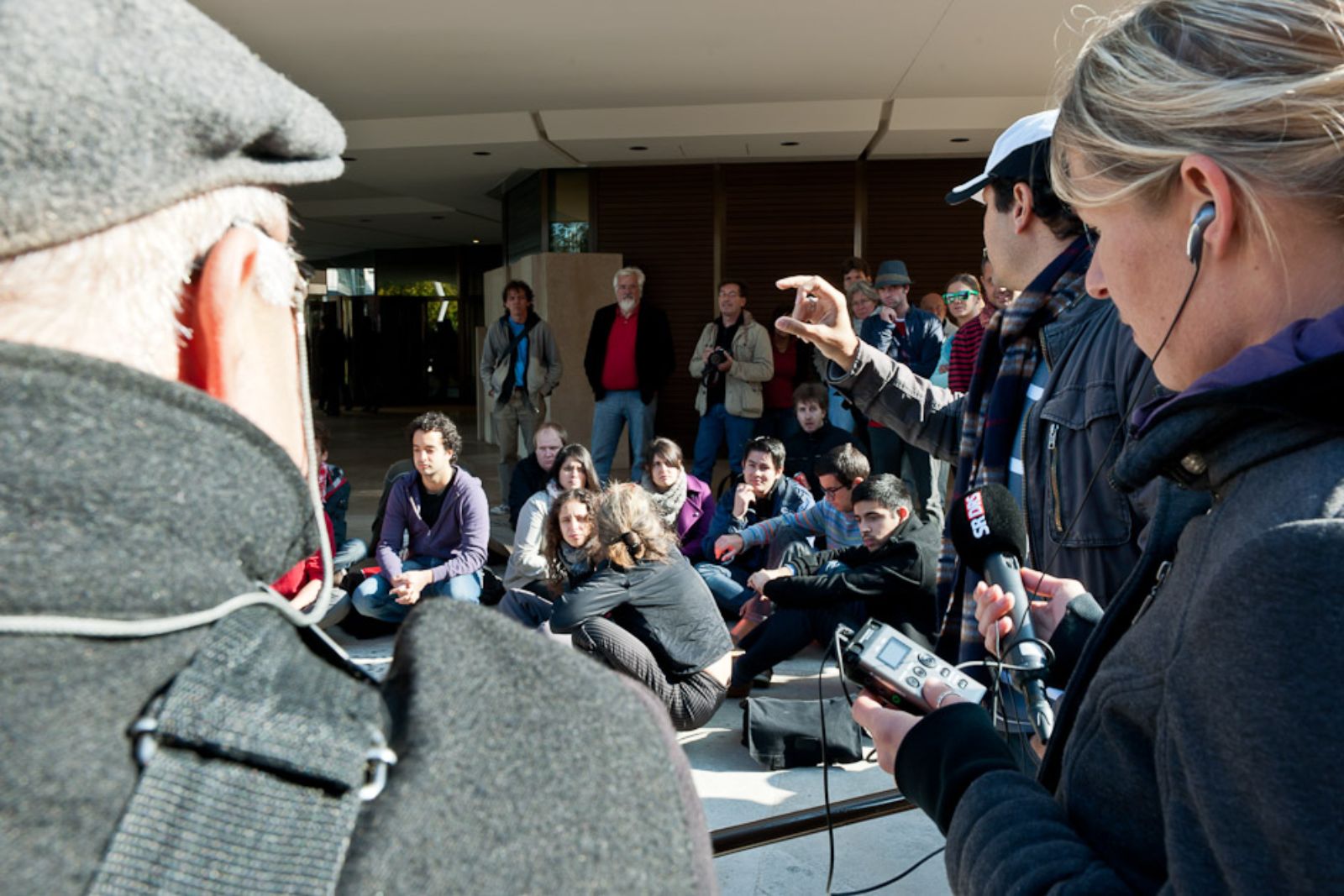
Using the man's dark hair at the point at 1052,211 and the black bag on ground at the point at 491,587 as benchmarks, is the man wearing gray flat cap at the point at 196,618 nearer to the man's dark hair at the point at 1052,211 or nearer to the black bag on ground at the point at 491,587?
the man's dark hair at the point at 1052,211

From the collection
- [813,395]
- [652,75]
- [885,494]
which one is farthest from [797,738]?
[652,75]

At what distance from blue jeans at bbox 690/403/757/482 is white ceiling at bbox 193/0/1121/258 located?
271cm

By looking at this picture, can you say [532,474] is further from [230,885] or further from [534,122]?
[230,885]

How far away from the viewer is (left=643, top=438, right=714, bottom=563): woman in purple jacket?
20.4 feet

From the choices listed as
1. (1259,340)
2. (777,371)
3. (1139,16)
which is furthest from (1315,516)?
(777,371)

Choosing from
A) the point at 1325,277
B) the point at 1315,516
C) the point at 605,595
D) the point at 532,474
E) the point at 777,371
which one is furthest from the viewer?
the point at 777,371

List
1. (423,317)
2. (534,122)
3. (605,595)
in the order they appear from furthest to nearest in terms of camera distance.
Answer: (423,317)
(534,122)
(605,595)

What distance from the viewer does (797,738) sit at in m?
3.93

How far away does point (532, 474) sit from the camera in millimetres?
6773

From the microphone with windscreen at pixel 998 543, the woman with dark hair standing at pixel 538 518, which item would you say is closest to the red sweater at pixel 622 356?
the woman with dark hair standing at pixel 538 518

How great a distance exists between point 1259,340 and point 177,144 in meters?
0.88

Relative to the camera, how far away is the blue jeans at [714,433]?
345 inches

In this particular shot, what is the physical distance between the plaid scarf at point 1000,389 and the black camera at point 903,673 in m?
0.61

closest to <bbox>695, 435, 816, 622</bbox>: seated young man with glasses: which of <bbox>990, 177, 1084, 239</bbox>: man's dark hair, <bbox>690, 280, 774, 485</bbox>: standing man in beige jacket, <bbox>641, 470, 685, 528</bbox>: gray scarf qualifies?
<bbox>641, 470, 685, 528</bbox>: gray scarf
